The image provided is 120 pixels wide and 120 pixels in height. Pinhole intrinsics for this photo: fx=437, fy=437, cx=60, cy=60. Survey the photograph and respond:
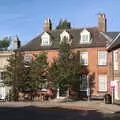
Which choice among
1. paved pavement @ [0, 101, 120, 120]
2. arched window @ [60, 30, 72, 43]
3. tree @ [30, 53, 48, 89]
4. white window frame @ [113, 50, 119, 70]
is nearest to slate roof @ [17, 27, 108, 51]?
arched window @ [60, 30, 72, 43]

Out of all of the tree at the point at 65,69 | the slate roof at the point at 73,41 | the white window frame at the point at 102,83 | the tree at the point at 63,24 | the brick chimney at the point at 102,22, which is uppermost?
the tree at the point at 63,24

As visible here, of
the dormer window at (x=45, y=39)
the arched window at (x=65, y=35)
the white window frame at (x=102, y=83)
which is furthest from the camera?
the dormer window at (x=45, y=39)

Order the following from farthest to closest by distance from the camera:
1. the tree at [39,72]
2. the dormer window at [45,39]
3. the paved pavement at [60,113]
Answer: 1. the dormer window at [45,39]
2. the tree at [39,72]
3. the paved pavement at [60,113]

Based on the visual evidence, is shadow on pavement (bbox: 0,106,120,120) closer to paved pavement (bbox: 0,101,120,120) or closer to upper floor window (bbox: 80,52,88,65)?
paved pavement (bbox: 0,101,120,120)

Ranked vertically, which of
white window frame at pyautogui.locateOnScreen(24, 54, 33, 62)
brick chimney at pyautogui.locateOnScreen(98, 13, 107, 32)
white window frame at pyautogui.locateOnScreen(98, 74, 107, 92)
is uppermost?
brick chimney at pyautogui.locateOnScreen(98, 13, 107, 32)

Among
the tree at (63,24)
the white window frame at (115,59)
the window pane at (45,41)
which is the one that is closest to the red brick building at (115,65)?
the white window frame at (115,59)

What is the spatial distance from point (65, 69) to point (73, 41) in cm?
913

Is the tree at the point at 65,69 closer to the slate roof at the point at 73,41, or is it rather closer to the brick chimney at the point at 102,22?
the slate roof at the point at 73,41

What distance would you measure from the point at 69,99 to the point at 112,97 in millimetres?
10360

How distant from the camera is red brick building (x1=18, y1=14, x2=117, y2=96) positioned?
67562 mm

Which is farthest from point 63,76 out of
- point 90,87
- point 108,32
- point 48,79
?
point 108,32

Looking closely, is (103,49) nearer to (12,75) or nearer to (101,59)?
(101,59)

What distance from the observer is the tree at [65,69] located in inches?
2475

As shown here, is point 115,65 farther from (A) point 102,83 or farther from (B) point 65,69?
(A) point 102,83
